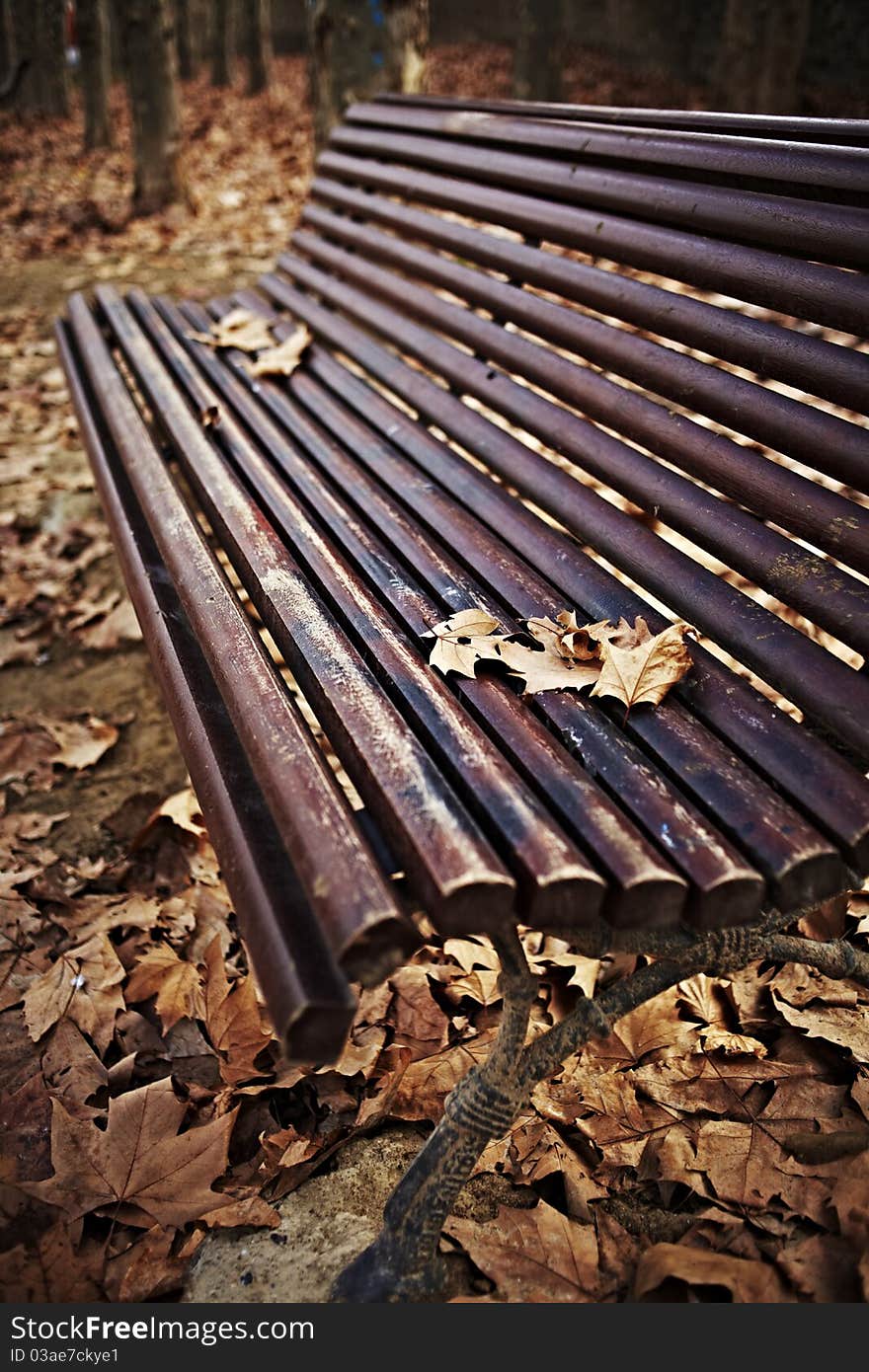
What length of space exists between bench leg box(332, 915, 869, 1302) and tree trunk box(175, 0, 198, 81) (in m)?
17.5

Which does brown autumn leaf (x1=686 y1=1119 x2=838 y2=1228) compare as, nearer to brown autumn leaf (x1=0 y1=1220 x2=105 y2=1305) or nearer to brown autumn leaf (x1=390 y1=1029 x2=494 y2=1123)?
brown autumn leaf (x1=390 y1=1029 x2=494 y2=1123)

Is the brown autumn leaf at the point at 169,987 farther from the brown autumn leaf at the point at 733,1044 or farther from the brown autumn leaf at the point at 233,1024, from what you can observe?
the brown autumn leaf at the point at 733,1044

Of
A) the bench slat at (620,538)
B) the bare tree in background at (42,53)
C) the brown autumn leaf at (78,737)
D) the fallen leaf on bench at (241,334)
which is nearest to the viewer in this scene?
the bench slat at (620,538)

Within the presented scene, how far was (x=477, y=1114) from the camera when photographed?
138 centimetres

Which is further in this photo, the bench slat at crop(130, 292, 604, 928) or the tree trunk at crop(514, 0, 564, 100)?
the tree trunk at crop(514, 0, 564, 100)

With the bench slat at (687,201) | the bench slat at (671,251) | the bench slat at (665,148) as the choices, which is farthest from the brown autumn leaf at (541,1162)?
the bench slat at (665,148)

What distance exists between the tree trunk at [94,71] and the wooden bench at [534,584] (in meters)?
9.55

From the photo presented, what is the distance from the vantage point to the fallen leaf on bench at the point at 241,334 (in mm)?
2867

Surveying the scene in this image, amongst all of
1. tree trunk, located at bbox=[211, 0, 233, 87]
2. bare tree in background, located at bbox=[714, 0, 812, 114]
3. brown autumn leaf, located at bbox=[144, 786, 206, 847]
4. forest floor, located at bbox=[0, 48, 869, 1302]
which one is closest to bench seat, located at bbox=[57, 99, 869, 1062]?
forest floor, located at bbox=[0, 48, 869, 1302]

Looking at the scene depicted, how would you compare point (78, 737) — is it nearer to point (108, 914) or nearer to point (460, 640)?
point (108, 914)

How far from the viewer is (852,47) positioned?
10.8 m

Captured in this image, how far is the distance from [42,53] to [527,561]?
1595cm

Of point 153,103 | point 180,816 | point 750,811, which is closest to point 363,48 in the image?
point 153,103

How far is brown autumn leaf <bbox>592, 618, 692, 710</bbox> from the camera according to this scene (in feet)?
4.39
